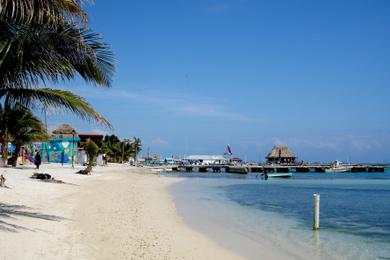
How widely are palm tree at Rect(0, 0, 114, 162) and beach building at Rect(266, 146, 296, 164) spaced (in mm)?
113847

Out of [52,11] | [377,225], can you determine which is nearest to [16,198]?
[52,11]

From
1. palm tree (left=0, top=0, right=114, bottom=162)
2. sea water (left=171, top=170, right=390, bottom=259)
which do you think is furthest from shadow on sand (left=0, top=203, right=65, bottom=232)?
sea water (left=171, top=170, right=390, bottom=259)

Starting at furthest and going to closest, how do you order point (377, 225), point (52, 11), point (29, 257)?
point (377, 225)
point (52, 11)
point (29, 257)

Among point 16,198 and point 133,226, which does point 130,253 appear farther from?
point 16,198

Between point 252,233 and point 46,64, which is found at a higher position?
point 46,64

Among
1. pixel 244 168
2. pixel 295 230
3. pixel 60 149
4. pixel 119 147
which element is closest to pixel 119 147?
pixel 119 147

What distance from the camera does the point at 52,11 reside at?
7.41 m

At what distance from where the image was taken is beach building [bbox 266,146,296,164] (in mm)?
119875

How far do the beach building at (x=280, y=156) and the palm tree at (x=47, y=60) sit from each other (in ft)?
374

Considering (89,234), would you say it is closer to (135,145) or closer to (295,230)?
(295,230)

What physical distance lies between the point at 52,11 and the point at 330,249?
9010mm

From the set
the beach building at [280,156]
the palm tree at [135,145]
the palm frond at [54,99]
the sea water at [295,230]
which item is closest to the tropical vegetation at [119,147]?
the palm tree at [135,145]

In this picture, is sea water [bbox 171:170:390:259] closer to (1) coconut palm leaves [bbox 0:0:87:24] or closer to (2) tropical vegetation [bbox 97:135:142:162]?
(1) coconut palm leaves [bbox 0:0:87:24]

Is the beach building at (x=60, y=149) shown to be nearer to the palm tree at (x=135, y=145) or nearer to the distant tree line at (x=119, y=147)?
the distant tree line at (x=119, y=147)
